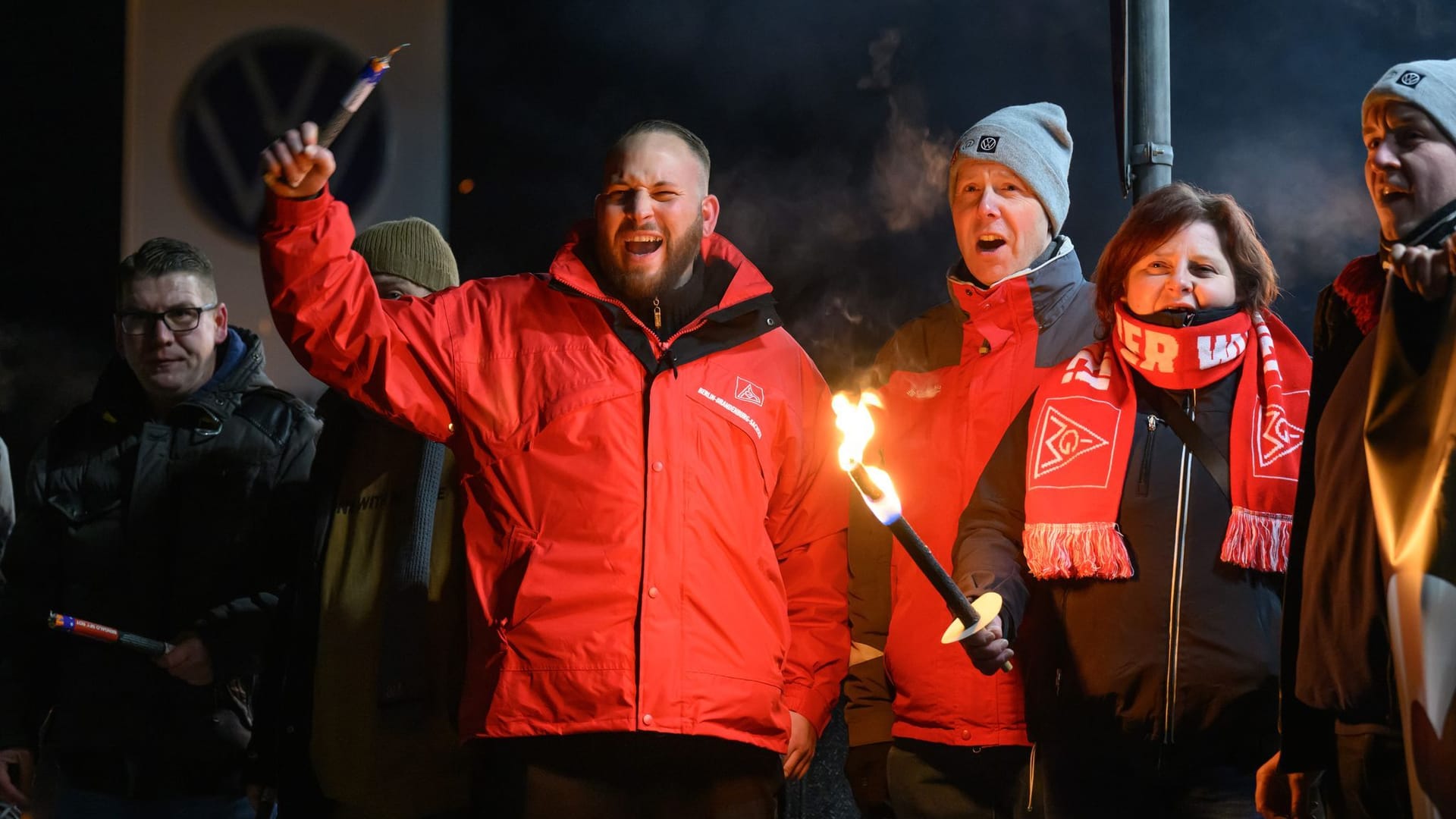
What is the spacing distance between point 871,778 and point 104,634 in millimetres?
2070

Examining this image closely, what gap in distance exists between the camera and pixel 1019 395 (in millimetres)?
3418

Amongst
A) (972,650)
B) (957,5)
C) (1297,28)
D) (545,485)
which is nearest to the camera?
→ (972,650)

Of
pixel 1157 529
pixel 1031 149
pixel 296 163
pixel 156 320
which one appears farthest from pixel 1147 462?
pixel 156 320

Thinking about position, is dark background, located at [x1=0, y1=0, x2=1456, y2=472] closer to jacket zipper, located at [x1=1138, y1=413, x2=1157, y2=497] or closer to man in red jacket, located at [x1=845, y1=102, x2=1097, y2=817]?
man in red jacket, located at [x1=845, y1=102, x2=1097, y2=817]

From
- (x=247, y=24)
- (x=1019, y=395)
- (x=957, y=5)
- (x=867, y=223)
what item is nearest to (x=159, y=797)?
(x=1019, y=395)

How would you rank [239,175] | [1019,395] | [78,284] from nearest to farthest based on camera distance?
[1019,395]
[239,175]
[78,284]

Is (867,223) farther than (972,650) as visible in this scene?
Yes

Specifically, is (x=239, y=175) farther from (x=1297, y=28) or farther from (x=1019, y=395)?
(x=1297, y=28)

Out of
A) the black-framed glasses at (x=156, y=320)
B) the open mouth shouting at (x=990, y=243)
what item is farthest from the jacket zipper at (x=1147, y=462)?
the black-framed glasses at (x=156, y=320)

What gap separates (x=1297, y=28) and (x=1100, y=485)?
437 centimetres

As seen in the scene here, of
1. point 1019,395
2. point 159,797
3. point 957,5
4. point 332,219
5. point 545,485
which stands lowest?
point 159,797

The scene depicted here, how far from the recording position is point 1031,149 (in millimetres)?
3742

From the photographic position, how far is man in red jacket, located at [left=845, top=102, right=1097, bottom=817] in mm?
3270

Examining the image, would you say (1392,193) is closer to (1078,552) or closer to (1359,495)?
(1359,495)
